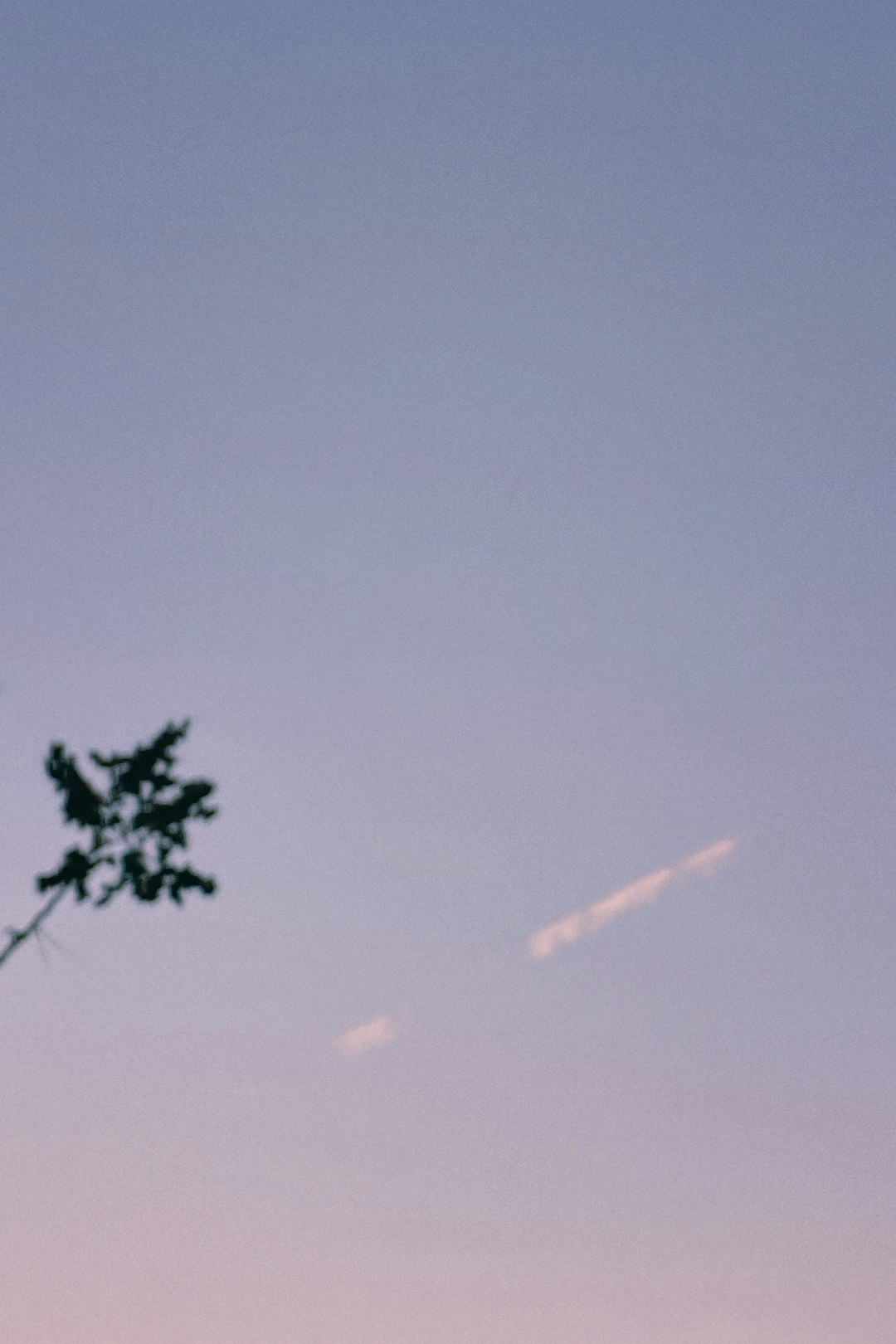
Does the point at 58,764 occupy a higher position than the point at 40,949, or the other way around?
the point at 58,764

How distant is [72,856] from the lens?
2923 centimetres

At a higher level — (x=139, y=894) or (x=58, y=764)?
(x=58, y=764)

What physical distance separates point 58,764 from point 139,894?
2763 millimetres

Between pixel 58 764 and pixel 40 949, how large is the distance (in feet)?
10.9

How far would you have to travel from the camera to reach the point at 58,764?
1154 inches

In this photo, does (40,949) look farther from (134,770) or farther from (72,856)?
(134,770)

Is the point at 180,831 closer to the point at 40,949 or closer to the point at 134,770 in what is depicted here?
the point at 134,770

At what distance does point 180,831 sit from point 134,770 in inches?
54.5

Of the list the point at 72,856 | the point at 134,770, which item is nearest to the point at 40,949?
the point at 72,856

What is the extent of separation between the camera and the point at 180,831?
29688 mm

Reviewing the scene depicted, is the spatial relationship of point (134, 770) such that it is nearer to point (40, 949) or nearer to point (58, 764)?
point (58, 764)

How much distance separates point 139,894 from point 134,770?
7.37 feet

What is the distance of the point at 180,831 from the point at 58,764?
2493 millimetres

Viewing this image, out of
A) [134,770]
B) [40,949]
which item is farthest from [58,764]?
[40,949]
